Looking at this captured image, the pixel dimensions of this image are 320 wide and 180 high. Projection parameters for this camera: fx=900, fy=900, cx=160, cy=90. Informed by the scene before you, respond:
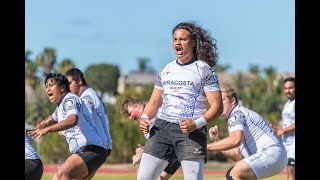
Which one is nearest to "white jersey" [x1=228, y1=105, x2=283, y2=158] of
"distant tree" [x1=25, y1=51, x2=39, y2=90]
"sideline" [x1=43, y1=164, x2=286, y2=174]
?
"sideline" [x1=43, y1=164, x2=286, y2=174]

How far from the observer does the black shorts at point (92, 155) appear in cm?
1024

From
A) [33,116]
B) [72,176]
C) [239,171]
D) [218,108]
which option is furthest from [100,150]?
[33,116]

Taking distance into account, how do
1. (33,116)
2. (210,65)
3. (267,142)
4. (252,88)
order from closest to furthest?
(210,65) < (267,142) < (33,116) < (252,88)

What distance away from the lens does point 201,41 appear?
849 centimetres

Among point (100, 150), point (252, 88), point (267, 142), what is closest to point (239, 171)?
point (267, 142)

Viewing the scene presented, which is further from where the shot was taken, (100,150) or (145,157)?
(100,150)

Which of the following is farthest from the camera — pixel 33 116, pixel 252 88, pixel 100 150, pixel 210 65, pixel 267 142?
pixel 252 88

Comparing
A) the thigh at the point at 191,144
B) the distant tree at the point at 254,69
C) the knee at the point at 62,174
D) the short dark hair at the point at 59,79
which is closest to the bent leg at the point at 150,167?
the thigh at the point at 191,144

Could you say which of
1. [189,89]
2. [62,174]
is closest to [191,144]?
[189,89]

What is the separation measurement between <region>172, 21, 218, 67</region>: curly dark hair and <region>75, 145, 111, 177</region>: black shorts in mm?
2303
